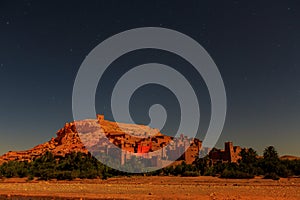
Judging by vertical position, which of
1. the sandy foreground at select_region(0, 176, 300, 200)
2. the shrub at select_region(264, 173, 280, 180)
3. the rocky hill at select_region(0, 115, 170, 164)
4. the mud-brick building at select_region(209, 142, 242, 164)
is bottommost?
the sandy foreground at select_region(0, 176, 300, 200)

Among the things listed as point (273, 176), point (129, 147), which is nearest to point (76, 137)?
point (129, 147)

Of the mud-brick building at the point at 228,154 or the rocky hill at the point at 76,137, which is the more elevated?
the rocky hill at the point at 76,137

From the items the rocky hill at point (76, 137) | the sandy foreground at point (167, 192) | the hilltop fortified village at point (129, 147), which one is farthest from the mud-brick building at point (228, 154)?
the sandy foreground at point (167, 192)

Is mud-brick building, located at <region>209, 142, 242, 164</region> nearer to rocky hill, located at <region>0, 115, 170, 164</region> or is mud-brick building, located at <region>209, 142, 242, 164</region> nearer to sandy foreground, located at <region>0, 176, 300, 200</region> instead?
rocky hill, located at <region>0, 115, 170, 164</region>

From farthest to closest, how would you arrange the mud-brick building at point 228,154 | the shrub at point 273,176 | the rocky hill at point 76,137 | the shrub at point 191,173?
the rocky hill at point 76,137
the mud-brick building at point 228,154
the shrub at point 191,173
the shrub at point 273,176

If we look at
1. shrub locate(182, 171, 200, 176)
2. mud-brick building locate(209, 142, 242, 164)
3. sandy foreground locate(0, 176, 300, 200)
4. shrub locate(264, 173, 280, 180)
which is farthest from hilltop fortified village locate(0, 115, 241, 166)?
sandy foreground locate(0, 176, 300, 200)

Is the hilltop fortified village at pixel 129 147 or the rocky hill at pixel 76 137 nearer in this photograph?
the hilltop fortified village at pixel 129 147

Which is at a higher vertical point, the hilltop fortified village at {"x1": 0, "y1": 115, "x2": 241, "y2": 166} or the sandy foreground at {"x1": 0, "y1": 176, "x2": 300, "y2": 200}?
the hilltop fortified village at {"x1": 0, "y1": 115, "x2": 241, "y2": 166}

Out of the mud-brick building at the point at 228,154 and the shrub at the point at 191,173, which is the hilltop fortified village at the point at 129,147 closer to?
the mud-brick building at the point at 228,154

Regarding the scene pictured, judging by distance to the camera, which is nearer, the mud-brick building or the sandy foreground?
the sandy foreground

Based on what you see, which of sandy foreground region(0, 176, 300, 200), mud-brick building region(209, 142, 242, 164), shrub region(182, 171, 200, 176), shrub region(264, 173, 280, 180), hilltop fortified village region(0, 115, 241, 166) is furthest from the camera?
hilltop fortified village region(0, 115, 241, 166)

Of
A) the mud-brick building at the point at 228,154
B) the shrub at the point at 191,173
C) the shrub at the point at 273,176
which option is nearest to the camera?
the shrub at the point at 273,176

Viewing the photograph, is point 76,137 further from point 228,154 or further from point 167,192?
point 167,192

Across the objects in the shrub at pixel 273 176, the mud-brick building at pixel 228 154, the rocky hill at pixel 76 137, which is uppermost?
the rocky hill at pixel 76 137
